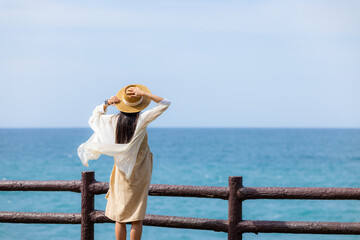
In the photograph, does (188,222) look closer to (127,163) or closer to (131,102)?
(127,163)

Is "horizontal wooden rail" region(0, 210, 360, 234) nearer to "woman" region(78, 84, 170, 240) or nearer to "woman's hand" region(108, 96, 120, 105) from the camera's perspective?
"woman" region(78, 84, 170, 240)

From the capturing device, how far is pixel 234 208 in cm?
554

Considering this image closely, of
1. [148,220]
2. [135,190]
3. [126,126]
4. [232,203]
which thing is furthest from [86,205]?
[232,203]

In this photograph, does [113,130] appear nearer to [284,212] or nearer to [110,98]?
[110,98]

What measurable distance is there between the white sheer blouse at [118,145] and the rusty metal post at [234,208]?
1.15 metres

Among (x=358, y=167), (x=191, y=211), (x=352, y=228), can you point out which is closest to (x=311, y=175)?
(x=358, y=167)

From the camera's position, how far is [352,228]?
5457 millimetres

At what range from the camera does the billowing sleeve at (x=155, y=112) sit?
4883 mm

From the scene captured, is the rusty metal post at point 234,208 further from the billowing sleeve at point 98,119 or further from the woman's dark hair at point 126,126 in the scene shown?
the billowing sleeve at point 98,119

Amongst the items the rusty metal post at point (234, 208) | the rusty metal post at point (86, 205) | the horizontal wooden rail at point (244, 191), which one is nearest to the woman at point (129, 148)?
Result: the horizontal wooden rail at point (244, 191)

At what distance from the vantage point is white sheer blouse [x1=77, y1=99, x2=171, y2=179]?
16.1 feet

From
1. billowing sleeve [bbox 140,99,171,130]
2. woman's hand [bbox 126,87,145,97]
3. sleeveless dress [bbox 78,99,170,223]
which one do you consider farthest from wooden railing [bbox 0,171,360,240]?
woman's hand [bbox 126,87,145,97]

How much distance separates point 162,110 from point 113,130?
535mm

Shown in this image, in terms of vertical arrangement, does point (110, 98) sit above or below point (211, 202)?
above
